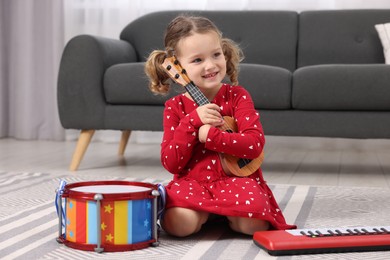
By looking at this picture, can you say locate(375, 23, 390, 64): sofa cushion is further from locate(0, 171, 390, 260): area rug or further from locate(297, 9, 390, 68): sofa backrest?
locate(0, 171, 390, 260): area rug

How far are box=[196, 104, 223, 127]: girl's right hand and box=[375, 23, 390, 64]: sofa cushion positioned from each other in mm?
1629

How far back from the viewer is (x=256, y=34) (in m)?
3.16

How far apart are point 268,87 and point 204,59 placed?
1.03 metres

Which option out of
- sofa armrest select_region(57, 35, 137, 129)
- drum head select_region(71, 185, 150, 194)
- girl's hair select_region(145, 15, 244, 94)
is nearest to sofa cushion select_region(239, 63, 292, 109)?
sofa armrest select_region(57, 35, 137, 129)

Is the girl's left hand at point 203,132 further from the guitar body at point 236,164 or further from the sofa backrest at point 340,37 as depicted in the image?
the sofa backrest at point 340,37

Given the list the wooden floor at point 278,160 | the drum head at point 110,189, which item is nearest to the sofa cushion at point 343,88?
the wooden floor at point 278,160

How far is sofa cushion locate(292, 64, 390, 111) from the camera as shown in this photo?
8.04ft

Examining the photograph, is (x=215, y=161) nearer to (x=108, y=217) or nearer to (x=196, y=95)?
(x=196, y=95)

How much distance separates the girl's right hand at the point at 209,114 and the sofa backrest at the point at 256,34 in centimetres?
171

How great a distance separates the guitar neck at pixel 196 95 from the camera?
152 cm

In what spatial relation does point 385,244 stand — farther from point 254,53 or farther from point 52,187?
point 254,53

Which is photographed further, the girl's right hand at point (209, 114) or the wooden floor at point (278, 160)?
the wooden floor at point (278, 160)

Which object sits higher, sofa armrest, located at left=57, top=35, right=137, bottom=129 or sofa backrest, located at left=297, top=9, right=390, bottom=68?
sofa backrest, located at left=297, top=9, right=390, bottom=68

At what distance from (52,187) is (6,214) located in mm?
473
